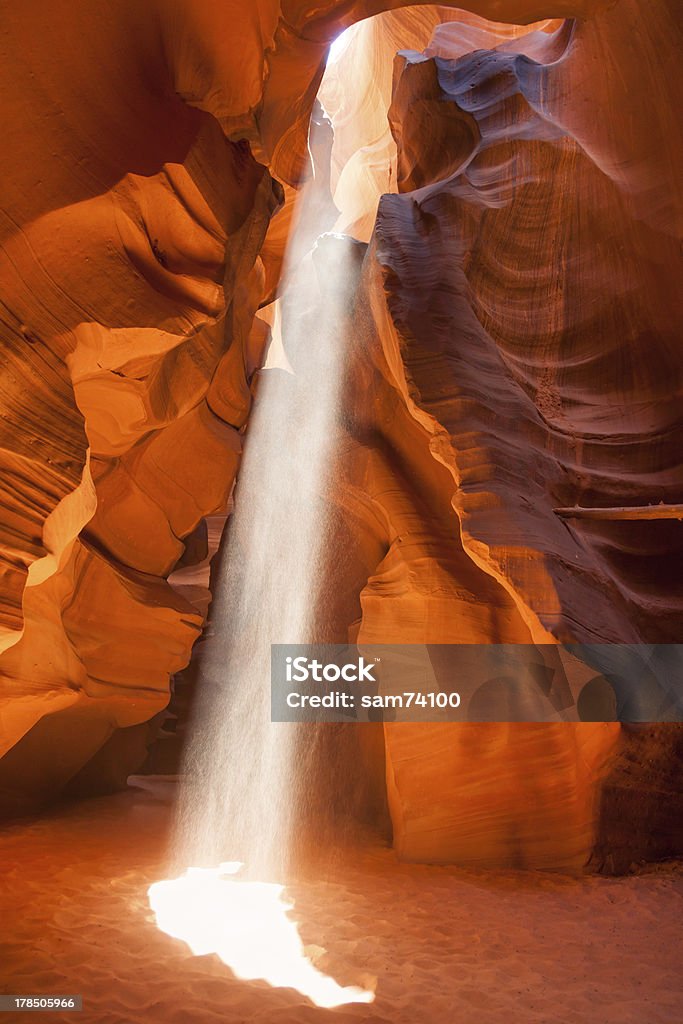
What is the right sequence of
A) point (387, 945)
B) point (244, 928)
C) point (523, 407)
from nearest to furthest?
1. point (387, 945)
2. point (244, 928)
3. point (523, 407)

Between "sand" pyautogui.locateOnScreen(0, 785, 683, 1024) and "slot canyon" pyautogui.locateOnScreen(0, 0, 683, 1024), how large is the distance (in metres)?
0.03

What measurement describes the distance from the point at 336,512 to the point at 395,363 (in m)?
2.06

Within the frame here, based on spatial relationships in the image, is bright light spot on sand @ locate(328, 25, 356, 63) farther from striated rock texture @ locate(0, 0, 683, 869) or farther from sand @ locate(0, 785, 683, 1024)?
sand @ locate(0, 785, 683, 1024)

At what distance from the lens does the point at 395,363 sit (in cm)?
711

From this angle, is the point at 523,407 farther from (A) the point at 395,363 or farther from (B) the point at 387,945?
(B) the point at 387,945

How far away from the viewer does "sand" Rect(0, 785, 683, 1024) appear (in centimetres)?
379

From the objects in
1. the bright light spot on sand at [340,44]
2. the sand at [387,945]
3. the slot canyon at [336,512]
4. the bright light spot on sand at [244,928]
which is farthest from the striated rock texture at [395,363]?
the bright light spot on sand at [340,44]

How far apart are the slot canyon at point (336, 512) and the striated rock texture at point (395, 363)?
0.03 m

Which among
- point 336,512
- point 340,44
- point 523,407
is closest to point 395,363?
point 523,407

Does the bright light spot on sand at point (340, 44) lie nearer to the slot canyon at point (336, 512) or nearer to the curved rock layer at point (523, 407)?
the slot canyon at point (336, 512)

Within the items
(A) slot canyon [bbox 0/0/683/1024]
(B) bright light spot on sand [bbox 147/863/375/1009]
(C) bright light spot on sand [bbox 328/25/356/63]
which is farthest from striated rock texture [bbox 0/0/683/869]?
(C) bright light spot on sand [bbox 328/25/356/63]

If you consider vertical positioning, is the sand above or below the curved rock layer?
below

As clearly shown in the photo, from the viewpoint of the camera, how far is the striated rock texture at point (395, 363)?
415 centimetres

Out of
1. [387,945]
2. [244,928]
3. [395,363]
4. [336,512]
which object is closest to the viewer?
[387,945]
